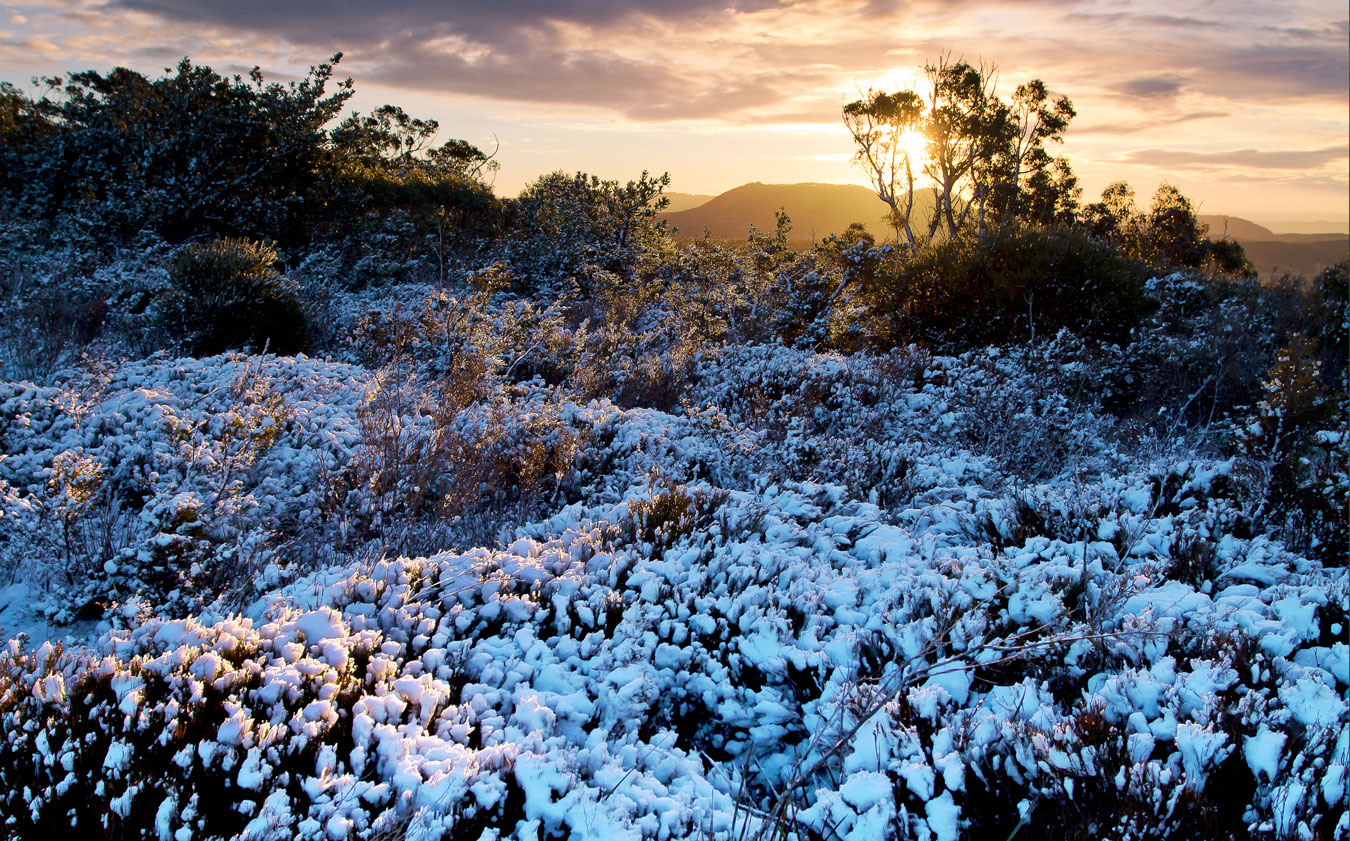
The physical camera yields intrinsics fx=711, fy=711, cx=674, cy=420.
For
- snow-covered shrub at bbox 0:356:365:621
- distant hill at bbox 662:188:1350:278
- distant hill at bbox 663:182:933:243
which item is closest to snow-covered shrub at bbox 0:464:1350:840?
Result: snow-covered shrub at bbox 0:356:365:621

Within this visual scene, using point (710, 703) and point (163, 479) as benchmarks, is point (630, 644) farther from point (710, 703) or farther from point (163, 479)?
point (163, 479)

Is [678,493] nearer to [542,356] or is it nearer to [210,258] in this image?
[542,356]

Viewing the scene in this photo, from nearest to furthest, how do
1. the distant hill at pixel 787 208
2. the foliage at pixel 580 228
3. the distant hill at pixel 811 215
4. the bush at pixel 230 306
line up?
1. the bush at pixel 230 306
2. the foliage at pixel 580 228
3. the distant hill at pixel 811 215
4. the distant hill at pixel 787 208

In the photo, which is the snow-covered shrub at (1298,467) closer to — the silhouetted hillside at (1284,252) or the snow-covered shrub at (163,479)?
the snow-covered shrub at (163,479)

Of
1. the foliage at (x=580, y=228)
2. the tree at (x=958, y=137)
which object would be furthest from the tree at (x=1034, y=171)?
the foliage at (x=580, y=228)

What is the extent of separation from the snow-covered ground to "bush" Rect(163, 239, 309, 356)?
3.09 m

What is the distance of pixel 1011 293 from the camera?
1005 cm

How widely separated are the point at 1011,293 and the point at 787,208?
234 feet

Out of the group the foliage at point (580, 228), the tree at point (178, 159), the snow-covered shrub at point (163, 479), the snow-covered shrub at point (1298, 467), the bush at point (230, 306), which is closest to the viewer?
the snow-covered shrub at point (163, 479)

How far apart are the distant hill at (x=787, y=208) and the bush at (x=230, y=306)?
197 ft

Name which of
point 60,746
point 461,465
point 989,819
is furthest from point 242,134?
point 989,819

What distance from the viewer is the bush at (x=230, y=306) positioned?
888 centimetres

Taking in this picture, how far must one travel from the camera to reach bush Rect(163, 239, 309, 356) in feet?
29.1

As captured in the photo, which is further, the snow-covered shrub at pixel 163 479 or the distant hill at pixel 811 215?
the distant hill at pixel 811 215
